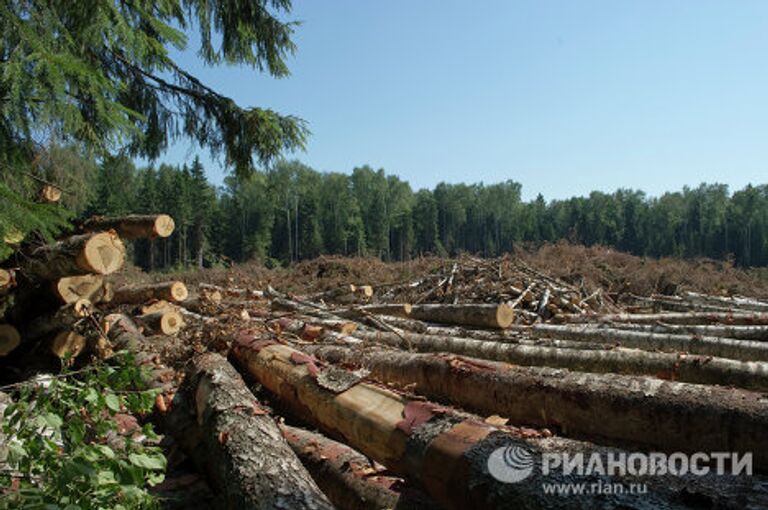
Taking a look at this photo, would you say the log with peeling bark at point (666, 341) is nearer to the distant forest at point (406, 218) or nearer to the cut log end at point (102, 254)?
the cut log end at point (102, 254)

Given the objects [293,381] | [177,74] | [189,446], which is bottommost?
[189,446]

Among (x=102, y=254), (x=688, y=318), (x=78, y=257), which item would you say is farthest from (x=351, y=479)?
(x=688, y=318)

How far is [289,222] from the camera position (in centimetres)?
7031

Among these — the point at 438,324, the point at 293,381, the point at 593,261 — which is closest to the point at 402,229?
the point at 593,261

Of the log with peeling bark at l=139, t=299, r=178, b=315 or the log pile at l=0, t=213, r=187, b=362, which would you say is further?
the log with peeling bark at l=139, t=299, r=178, b=315

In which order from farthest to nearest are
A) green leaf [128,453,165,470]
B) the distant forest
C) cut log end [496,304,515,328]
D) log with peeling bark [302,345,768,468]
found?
the distant forest
cut log end [496,304,515,328]
log with peeling bark [302,345,768,468]
green leaf [128,453,165,470]

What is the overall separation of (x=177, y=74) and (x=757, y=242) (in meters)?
80.4

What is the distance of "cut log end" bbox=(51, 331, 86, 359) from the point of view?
276 inches

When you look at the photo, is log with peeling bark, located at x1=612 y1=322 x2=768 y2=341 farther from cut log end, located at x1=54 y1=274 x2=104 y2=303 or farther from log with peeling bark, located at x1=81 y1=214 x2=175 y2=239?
cut log end, located at x1=54 y1=274 x2=104 y2=303

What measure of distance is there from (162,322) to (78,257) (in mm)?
2127

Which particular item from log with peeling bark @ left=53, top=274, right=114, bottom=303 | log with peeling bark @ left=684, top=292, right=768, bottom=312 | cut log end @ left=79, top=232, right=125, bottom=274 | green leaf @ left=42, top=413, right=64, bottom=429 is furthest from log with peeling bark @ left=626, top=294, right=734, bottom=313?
green leaf @ left=42, top=413, right=64, bottom=429

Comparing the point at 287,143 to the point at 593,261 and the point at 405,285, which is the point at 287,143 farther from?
the point at 593,261

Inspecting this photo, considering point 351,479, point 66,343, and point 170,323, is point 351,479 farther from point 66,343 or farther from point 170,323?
point 170,323

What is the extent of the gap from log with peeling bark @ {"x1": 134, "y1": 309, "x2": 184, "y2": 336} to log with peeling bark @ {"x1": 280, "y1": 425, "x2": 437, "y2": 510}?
495cm
